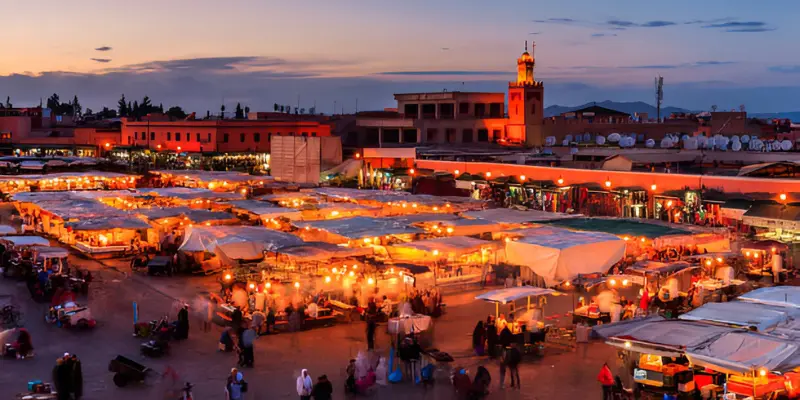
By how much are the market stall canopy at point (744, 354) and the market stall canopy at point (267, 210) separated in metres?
15.0

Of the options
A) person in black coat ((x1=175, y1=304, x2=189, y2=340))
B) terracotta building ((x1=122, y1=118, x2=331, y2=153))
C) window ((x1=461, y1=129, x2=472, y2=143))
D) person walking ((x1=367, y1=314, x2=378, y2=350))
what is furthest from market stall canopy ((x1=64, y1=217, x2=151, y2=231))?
window ((x1=461, y1=129, x2=472, y2=143))

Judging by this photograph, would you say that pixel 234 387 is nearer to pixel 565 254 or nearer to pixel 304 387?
pixel 304 387

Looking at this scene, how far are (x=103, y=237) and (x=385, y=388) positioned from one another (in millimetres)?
13611

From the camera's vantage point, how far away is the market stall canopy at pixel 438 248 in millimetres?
18172

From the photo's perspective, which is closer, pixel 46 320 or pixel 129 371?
pixel 129 371

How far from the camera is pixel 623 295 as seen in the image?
680 inches

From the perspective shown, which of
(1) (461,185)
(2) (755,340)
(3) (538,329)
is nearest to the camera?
(2) (755,340)

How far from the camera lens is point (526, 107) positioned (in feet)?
174

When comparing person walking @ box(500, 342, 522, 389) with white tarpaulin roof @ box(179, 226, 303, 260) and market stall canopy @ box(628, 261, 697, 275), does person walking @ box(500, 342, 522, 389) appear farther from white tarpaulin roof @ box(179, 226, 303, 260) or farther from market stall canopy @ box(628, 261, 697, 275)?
white tarpaulin roof @ box(179, 226, 303, 260)

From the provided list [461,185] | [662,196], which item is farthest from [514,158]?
[662,196]

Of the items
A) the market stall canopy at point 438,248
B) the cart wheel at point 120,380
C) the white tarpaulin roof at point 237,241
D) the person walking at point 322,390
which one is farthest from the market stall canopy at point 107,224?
the person walking at point 322,390

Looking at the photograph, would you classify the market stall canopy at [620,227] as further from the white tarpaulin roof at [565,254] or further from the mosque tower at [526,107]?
the mosque tower at [526,107]

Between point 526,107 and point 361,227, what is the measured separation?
34487 mm

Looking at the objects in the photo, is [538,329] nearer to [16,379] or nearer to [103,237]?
[16,379]
